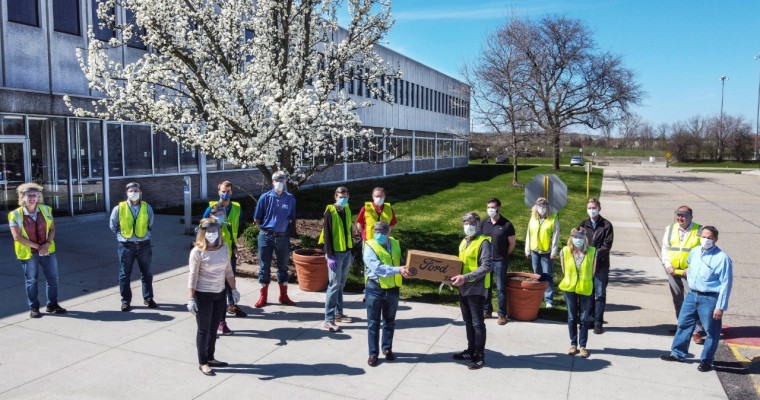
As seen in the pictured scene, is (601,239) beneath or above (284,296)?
above

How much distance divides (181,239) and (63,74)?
6.47 meters

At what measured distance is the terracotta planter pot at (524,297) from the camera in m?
8.48

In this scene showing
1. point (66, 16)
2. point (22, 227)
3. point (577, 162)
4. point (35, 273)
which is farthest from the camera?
point (577, 162)

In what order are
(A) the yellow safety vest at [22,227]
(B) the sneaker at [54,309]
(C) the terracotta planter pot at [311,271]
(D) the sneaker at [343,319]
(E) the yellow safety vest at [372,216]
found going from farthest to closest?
(C) the terracotta planter pot at [311,271], (E) the yellow safety vest at [372,216], (D) the sneaker at [343,319], (B) the sneaker at [54,309], (A) the yellow safety vest at [22,227]

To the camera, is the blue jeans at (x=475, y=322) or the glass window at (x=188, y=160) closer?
the blue jeans at (x=475, y=322)

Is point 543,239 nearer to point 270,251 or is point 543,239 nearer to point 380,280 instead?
point 380,280

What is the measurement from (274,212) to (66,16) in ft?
39.9

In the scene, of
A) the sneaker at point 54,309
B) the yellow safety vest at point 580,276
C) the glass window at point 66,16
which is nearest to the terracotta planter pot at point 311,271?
the sneaker at point 54,309

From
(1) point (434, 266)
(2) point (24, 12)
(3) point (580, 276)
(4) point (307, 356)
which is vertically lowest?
(4) point (307, 356)

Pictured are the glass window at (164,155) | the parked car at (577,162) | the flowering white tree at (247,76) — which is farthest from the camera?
the parked car at (577,162)

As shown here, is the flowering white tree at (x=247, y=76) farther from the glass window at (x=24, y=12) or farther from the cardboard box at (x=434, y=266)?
the cardboard box at (x=434, y=266)

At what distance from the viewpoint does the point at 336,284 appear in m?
8.06

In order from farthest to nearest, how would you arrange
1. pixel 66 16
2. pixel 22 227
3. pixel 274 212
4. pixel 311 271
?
1. pixel 66 16
2. pixel 311 271
3. pixel 274 212
4. pixel 22 227

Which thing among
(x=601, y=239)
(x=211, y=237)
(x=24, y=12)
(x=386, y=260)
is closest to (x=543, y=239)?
(x=601, y=239)
